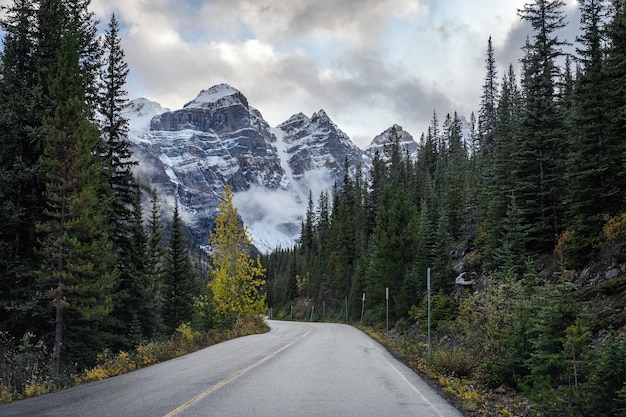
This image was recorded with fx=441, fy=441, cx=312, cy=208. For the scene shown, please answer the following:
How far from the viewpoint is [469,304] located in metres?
13.5

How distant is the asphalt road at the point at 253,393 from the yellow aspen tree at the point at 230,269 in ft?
51.1

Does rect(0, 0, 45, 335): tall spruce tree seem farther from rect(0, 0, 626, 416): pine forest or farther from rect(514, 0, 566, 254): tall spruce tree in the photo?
rect(514, 0, 566, 254): tall spruce tree

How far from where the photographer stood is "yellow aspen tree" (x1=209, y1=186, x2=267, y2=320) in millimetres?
29484

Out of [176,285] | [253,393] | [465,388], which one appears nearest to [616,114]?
[465,388]

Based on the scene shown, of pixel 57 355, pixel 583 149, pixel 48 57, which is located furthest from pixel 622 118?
pixel 48 57

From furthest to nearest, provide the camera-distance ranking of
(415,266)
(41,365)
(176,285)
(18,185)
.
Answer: (176,285) → (415,266) → (18,185) → (41,365)

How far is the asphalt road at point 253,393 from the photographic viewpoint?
7406 mm

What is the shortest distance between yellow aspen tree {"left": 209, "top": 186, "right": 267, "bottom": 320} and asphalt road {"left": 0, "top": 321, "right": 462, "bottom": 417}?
15.6 meters

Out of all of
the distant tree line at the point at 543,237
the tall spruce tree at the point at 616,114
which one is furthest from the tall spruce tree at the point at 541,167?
the tall spruce tree at the point at 616,114

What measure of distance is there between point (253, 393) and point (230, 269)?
21506 mm

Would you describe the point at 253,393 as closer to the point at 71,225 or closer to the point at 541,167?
the point at 71,225

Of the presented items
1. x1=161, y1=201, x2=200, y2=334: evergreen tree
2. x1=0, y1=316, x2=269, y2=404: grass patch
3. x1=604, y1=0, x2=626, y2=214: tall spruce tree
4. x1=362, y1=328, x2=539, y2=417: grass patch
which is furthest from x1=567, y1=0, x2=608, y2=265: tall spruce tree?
x1=161, y1=201, x2=200, y2=334: evergreen tree

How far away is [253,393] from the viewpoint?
28.9ft

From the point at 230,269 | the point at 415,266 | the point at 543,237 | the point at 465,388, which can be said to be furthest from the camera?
the point at 415,266
